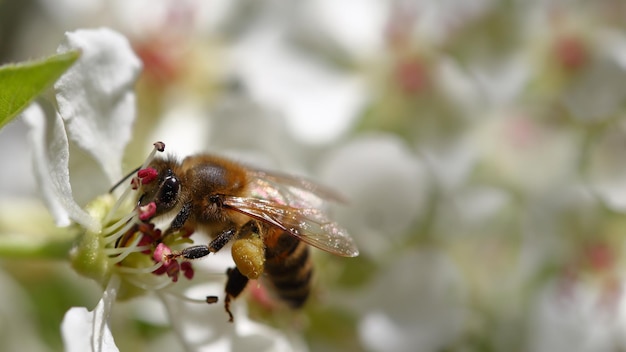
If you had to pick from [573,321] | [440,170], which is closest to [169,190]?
[440,170]

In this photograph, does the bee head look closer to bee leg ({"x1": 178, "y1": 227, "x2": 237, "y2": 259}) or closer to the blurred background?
bee leg ({"x1": 178, "y1": 227, "x2": 237, "y2": 259})

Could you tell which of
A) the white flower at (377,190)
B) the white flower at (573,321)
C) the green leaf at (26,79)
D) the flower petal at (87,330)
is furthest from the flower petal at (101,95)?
the white flower at (573,321)

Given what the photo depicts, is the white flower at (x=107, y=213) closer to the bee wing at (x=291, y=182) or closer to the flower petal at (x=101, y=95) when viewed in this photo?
the flower petal at (x=101, y=95)

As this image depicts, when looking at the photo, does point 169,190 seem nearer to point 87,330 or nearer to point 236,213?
point 236,213

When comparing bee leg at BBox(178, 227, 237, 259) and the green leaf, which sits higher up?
bee leg at BBox(178, 227, 237, 259)

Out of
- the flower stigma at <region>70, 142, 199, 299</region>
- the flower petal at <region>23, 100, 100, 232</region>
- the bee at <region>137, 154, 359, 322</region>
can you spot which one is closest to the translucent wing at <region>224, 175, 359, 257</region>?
the bee at <region>137, 154, 359, 322</region>

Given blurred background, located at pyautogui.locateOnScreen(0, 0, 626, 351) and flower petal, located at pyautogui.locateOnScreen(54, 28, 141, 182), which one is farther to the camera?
blurred background, located at pyautogui.locateOnScreen(0, 0, 626, 351)

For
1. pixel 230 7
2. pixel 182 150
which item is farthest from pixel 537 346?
Result: pixel 230 7

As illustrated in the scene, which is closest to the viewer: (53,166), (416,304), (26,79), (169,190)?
(26,79)
